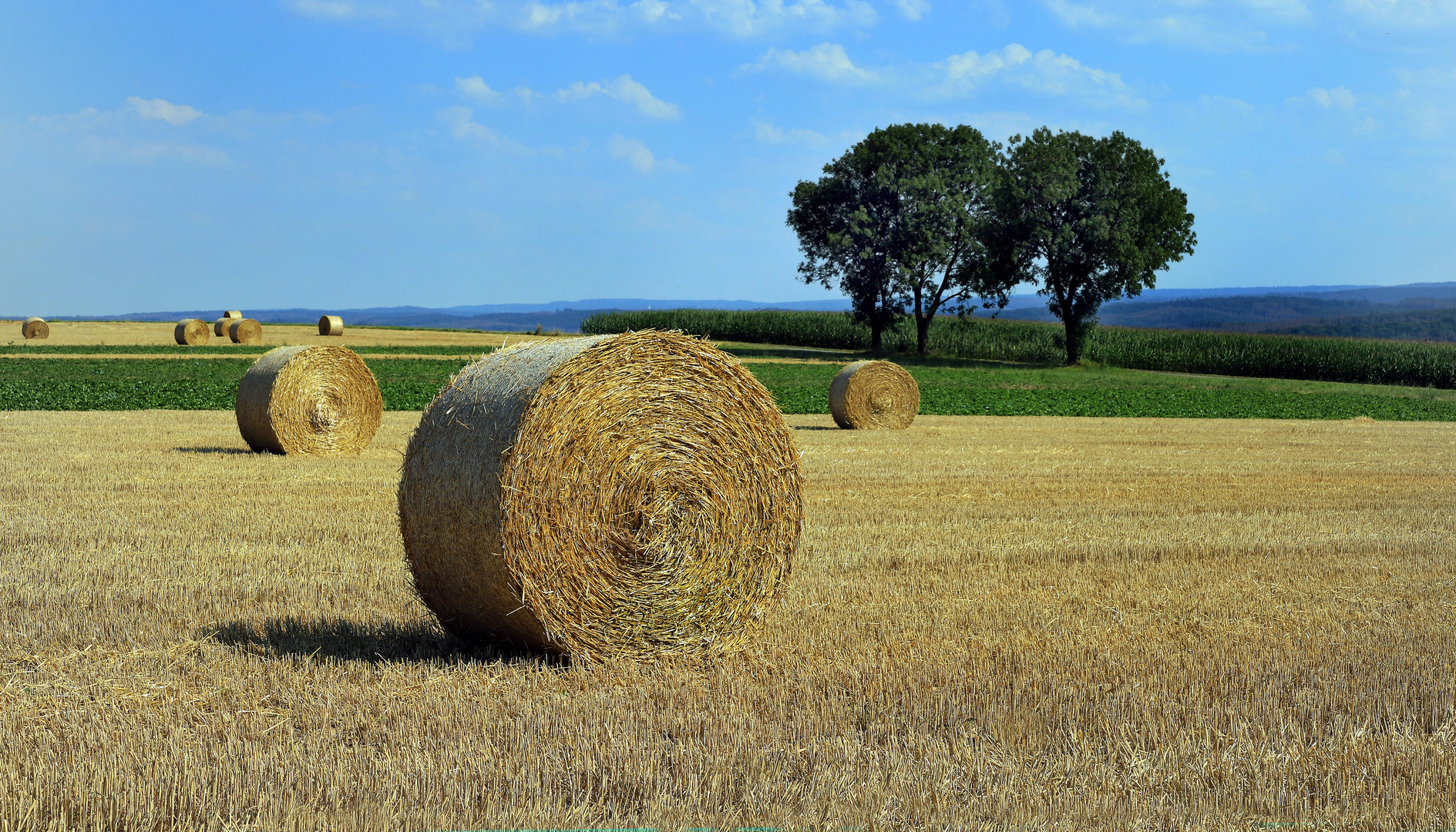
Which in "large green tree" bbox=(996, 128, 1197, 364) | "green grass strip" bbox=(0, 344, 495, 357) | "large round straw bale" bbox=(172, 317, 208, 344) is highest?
"large green tree" bbox=(996, 128, 1197, 364)

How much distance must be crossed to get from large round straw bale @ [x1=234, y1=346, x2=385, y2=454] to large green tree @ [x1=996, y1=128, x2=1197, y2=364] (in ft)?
130

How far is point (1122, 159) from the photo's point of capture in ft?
172

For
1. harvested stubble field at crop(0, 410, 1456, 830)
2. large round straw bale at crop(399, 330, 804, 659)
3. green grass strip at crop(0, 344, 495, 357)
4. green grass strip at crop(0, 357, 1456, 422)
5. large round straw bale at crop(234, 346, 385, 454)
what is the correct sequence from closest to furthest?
1. harvested stubble field at crop(0, 410, 1456, 830)
2. large round straw bale at crop(399, 330, 804, 659)
3. large round straw bale at crop(234, 346, 385, 454)
4. green grass strip at crop(0, 357, 1456, 422)
5. green grass strip at crop(0, 344, 495, 357)

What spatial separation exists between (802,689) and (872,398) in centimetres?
1740

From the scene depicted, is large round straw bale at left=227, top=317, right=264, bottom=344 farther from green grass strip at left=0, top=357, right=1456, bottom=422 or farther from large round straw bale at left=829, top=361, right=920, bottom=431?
large round straw bale at left=829, top=361, right=920, bottom=431

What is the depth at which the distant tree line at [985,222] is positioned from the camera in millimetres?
51500

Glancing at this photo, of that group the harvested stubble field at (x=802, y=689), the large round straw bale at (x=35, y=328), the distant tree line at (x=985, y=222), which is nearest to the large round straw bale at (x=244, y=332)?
the large round straw bale at (x=35, y=328)

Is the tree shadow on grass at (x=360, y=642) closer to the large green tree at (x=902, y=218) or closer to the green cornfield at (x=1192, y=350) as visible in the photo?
the green cornfield at (x=1192, y=350)

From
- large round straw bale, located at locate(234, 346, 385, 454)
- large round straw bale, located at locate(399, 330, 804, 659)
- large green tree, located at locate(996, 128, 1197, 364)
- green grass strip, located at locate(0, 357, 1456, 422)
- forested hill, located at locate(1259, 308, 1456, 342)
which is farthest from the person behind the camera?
forested hill, located at locate(1259, 308, 1456, 342)

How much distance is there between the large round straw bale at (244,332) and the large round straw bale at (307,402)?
39.3 meters

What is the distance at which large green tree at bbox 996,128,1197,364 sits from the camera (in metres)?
51.1

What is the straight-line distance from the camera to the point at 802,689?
5793 millimetres

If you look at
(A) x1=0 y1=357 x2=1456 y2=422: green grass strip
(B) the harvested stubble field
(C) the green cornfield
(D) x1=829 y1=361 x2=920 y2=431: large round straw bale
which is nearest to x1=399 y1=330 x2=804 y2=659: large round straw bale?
(B) the harvested stubble field

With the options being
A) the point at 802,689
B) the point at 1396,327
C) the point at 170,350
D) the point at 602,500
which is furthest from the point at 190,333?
the point at 1396,327
